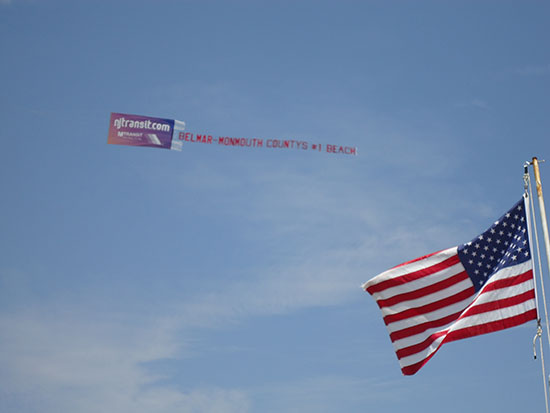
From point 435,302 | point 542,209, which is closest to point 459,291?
point 435,302

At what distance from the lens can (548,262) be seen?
101 feet

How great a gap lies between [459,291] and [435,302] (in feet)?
4.24

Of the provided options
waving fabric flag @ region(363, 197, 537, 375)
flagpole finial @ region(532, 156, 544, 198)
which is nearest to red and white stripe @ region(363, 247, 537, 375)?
waving fabric flag @ region(363, 197, 537, 375)

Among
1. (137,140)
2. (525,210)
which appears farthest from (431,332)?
(137,140)

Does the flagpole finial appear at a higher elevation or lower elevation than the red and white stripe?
higher

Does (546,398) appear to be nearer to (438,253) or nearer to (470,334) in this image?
(470,334)

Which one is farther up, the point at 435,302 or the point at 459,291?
the point at 459,291

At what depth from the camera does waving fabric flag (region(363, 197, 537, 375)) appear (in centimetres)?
3456

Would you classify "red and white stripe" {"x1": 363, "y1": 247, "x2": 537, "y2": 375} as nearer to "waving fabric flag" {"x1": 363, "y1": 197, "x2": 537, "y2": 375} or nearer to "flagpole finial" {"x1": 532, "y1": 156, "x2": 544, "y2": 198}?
"waving fabric flag" {"x1": 363, "y1": 197, "x2": 537, "y2": 375}

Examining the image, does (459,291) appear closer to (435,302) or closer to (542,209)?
(435,302)

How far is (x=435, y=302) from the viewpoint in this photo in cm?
3631

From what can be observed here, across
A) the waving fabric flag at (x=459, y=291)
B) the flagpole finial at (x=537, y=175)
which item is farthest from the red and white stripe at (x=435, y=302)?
the flagpole finial at (x=537, y=175)

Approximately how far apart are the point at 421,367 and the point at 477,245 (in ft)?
21.8

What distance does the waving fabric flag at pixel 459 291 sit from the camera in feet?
113
